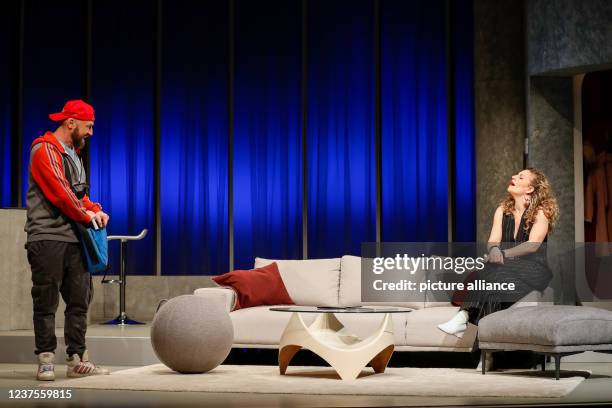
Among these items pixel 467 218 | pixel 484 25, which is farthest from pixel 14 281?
pixel 484 25

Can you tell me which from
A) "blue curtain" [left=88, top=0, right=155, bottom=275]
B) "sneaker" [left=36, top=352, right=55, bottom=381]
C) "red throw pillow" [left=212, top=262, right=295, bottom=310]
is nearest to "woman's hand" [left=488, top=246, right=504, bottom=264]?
"red throw pillow" [left=212, top=262, right=295, bottom=310]

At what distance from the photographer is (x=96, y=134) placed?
10.2 m

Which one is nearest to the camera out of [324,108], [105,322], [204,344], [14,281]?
[204,344]

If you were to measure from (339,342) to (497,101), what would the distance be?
405 cm

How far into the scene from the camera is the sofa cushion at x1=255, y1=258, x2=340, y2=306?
25.0ft

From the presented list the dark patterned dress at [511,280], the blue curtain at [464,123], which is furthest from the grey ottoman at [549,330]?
the blue curtain at [464,123]

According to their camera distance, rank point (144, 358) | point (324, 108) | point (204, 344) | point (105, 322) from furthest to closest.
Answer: point (324, 108) → point (105, 322) → point (144, 358) → point (204, 344)

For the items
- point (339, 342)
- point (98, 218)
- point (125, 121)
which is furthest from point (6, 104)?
point (339, 342)

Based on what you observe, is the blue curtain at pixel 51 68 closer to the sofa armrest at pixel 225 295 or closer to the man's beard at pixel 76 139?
the sofa armrest at pixel 225 295

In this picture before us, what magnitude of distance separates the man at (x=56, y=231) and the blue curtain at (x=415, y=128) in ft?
14.3

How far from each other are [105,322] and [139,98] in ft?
7.81

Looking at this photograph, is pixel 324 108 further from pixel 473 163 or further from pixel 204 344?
pixel 204 344

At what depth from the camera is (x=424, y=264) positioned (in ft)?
25.3

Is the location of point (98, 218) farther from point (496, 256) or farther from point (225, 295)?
point (496, 256)
